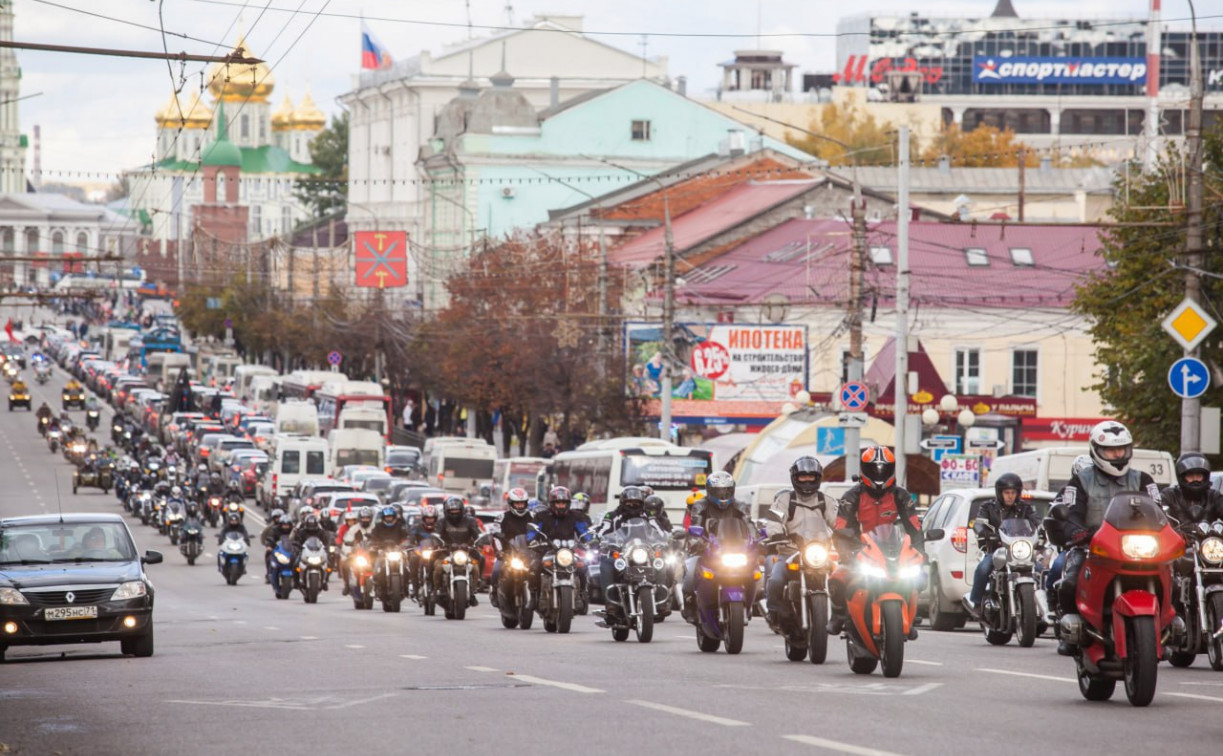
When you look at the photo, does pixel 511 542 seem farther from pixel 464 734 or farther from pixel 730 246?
pixel 730 246

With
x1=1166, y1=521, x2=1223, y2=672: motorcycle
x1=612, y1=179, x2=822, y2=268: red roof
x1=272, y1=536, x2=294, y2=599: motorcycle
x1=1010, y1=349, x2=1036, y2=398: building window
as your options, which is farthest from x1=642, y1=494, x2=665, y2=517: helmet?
x1=612, y1=179, x2=822, y2=268: red roof

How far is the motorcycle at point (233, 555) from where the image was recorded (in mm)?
45125

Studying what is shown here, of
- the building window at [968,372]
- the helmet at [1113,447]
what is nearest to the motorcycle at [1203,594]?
the helmet at [1113,447]

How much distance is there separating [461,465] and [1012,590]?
44430 mm

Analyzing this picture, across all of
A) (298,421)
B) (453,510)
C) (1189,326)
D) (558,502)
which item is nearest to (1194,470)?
(558,502)

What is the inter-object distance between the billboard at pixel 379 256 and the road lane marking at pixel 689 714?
5212 cm

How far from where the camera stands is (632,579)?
22.1 m

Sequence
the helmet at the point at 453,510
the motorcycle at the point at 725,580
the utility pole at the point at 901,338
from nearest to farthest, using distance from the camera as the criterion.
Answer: the motorcycle at the point at 725,580
the helmet at the point at 453,510
the utility pole at the point at 901,338

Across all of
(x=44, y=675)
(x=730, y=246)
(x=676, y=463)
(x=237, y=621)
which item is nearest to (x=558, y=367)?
(x=730, y=246)

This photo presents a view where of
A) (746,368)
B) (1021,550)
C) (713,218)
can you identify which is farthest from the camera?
(713,218)

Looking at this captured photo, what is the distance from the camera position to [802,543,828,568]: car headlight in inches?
685

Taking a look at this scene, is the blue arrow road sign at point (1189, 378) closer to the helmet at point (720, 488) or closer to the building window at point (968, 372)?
the helmet at point (720, 488)

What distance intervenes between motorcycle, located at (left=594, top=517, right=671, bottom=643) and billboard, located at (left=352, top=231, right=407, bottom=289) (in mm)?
43988

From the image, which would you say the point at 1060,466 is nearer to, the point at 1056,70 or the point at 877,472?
the point at 877,472
